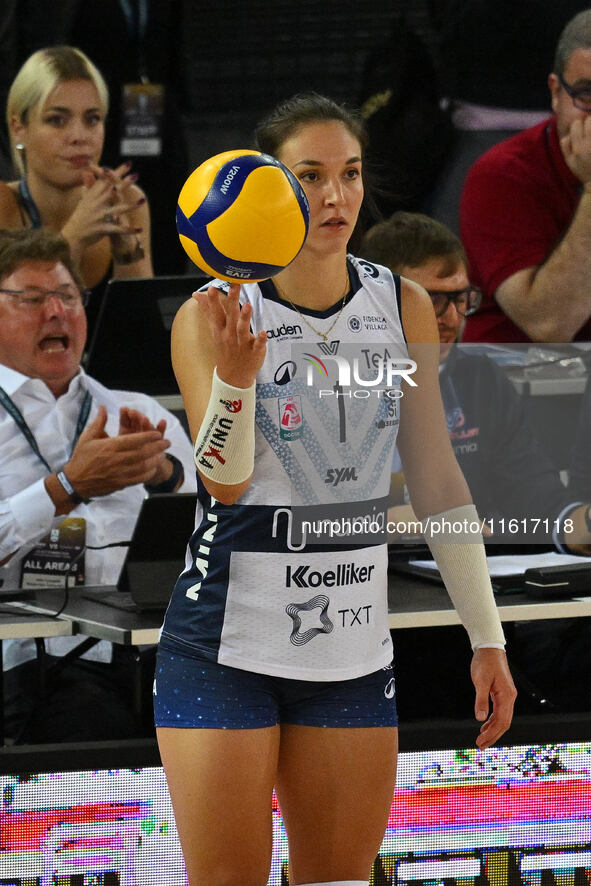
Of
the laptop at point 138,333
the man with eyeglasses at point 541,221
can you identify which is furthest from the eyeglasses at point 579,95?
the laptop at point 138,333

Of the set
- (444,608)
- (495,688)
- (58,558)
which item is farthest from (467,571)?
(58,558)

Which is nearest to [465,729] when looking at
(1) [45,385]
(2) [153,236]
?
(1) [45,385]

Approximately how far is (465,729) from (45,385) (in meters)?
1.30

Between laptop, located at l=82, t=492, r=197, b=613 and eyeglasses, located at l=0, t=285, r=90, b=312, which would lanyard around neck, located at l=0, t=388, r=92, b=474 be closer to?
eyeglasses, located at l=0, t=285, r=90, b=312

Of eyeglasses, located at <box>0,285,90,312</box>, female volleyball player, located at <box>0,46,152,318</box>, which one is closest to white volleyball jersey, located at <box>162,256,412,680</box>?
eyeglasses, located at <box>0,285,90,312</box>

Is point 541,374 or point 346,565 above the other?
point 346,565

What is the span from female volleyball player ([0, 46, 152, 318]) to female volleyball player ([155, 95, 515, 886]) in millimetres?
1932

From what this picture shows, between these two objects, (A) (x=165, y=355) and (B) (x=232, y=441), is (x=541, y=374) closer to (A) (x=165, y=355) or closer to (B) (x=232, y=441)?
(A) (x=165, y=355)

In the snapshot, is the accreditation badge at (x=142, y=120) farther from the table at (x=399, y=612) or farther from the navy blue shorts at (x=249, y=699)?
the navy blue shorts at (x=249, y=699)

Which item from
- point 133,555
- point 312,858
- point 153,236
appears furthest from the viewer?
point 153,236

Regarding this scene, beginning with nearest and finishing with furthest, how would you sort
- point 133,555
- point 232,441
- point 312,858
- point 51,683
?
point 232,441, point 312,858, point 133,555, point 51,683

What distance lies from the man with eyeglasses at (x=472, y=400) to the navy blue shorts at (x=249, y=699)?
1302mm

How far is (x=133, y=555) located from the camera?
7.54 ft

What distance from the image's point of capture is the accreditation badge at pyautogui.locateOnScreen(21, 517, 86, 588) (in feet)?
8.83
